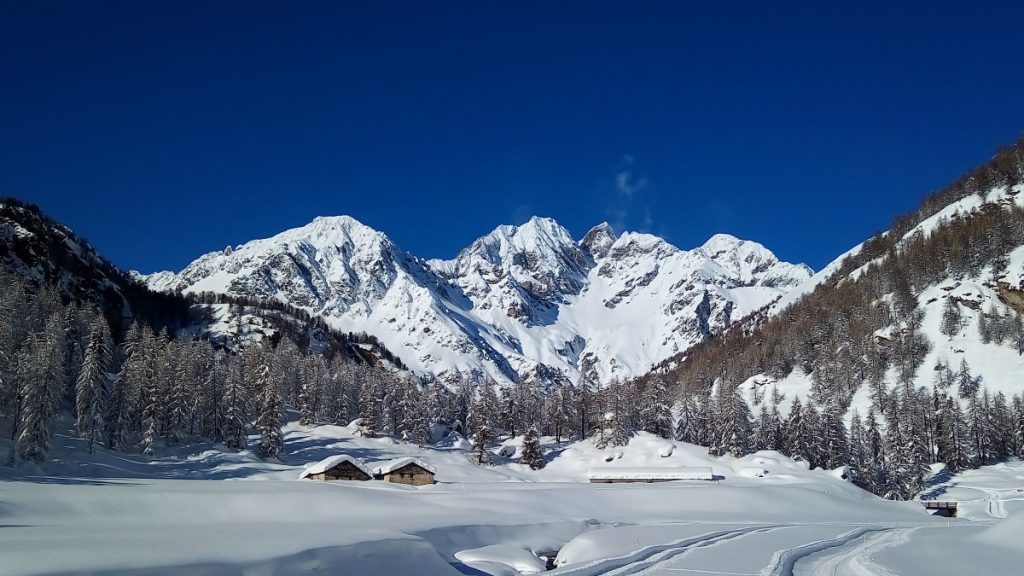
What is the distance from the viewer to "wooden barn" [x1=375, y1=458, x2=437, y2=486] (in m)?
58.2

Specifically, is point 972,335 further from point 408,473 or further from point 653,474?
point 408,473

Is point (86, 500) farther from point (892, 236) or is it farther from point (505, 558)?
point (892, 236)

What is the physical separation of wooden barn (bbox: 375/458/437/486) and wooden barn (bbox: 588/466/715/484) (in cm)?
2375

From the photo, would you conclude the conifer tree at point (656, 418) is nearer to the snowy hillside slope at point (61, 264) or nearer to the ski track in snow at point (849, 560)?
the ski track in snow at point (849, 560)

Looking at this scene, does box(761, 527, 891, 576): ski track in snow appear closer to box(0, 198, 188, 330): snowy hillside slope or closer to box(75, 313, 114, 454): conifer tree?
box(75, 313, 114, 454): conifer tree

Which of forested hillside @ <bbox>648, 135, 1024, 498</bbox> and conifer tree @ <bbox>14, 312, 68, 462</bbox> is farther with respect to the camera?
forested hillside @ <bbox>648, 135, 1024, 498</bbox>

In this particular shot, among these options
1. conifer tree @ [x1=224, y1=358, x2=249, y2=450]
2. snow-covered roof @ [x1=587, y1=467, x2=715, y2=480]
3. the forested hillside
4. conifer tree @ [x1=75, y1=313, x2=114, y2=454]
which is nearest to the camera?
conifer tree @ [x1=75, y1=313, x2=114, y2=454]

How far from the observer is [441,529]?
92.4ft

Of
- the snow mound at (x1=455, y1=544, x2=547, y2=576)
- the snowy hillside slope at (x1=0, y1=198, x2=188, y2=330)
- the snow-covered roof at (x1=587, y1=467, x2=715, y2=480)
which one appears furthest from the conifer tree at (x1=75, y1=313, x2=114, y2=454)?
the snow-covered roof at (x1=587, y1=467, x2=715, y2=480)

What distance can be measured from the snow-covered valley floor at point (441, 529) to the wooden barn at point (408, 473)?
210 centimetres

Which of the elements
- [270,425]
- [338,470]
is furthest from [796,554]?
[270,425]

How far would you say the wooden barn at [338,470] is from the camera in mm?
54969

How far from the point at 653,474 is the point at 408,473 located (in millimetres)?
29462

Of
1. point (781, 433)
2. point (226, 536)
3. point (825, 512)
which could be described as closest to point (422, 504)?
point (226, 536)
